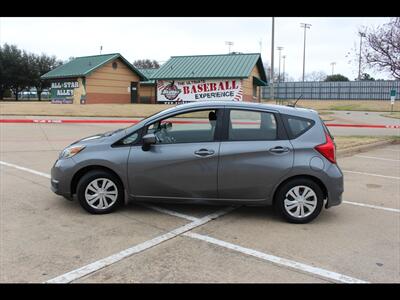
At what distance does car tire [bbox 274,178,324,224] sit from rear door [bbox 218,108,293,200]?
0.64ft

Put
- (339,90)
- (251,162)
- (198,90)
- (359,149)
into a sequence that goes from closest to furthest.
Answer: (251,162) < (359,149) < (198,90) < (339,90)

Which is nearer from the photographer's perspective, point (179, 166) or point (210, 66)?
point (179, 166)

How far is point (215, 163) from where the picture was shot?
534cm

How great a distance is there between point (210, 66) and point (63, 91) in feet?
47.3

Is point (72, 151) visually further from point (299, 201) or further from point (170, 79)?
point (170, 79)

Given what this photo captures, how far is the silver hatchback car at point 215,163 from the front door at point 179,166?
13 millimetres

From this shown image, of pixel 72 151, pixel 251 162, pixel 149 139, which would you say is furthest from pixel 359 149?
pixel 72 151

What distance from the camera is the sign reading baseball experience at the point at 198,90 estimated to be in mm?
37594

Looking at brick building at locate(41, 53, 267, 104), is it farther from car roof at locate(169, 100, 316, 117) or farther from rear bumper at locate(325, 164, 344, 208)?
rear bumper at locate(325, 164, 344, 208)

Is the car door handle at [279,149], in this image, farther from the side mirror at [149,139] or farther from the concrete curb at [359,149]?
the concrete curb at [359,149]

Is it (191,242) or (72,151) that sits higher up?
(72,151)

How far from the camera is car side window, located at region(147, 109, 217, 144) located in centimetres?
550

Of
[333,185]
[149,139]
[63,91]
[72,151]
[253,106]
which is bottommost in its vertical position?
[333,185]

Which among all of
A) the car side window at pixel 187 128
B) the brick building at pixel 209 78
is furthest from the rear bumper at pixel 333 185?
the brick building at pixel 209 78
